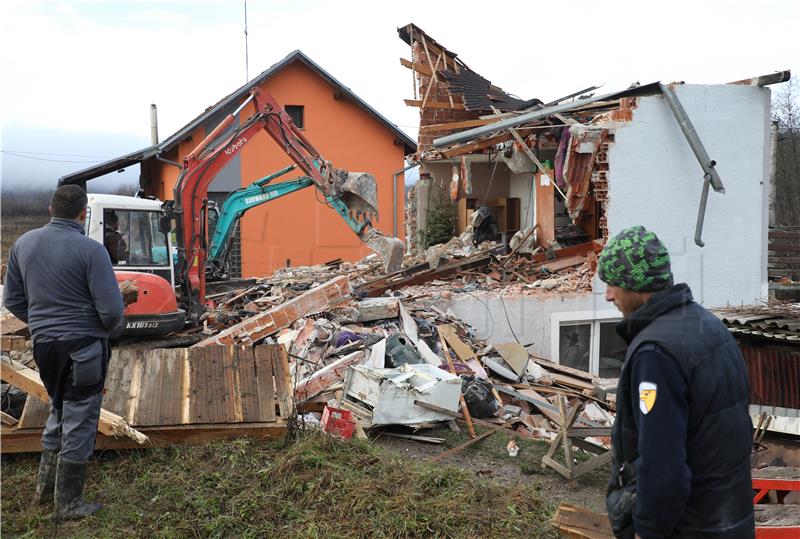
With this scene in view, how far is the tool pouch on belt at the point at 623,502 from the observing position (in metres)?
2.44

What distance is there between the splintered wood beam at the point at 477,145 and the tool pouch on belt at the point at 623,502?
10759mm

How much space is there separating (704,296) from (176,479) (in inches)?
418

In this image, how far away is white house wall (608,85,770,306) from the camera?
38.8 ft

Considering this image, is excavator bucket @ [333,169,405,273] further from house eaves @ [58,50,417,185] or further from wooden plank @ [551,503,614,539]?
house eaves @ [58,50,417,185]

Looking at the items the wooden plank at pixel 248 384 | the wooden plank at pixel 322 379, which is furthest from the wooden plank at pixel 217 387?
the wooden plank at pixel 322 379

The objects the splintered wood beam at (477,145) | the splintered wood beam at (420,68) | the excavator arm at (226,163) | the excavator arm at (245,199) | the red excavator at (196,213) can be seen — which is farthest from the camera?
the splintered wood beam at (420,68)

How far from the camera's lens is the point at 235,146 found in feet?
36.2

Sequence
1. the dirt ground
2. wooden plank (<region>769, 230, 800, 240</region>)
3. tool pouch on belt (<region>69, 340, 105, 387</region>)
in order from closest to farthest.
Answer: tool pouch on belt (<region>69, 340, 105, 387</region>) → the dirt ground → wooden plank (<region>769, 230, 800, 240</region>)

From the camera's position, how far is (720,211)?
12.4 meters

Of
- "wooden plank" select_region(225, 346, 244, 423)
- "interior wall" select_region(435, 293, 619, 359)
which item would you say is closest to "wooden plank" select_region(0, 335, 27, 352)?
"wooden plank" select_region(225, 346, 244, 423)

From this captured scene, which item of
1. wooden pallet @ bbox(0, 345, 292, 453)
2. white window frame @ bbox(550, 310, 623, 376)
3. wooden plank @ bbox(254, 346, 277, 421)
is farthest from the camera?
white window frame @ bbox(550, 310, 623, 376)

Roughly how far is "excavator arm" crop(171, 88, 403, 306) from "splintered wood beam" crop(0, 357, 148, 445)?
17.3 ft

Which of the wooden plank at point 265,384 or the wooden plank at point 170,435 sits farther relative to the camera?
the wooden plank at point 265,384

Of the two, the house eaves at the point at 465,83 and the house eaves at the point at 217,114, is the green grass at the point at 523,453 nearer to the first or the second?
the house eaves at the point at 465,83
